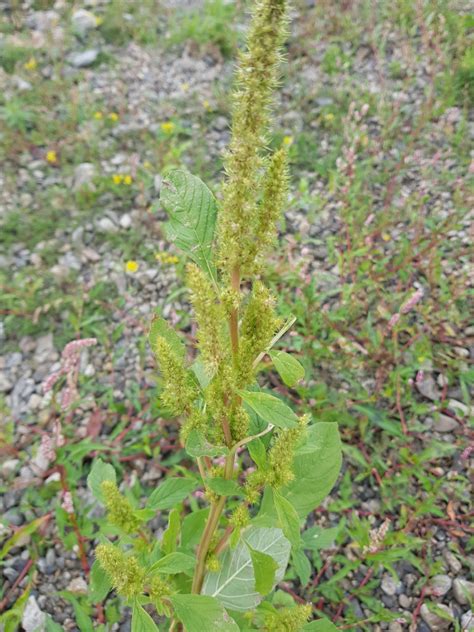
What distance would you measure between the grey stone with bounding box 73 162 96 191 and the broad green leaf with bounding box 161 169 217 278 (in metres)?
3.05

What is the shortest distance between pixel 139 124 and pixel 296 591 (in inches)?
156

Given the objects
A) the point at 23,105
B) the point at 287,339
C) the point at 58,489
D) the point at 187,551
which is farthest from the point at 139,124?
the point at 187,551

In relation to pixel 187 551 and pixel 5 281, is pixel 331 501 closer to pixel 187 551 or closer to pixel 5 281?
pixel 187 551

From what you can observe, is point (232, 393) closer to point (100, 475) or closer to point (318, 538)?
point (100, 475)

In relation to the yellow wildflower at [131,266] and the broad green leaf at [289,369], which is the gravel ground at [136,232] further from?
the broad green leaf at [289,369]

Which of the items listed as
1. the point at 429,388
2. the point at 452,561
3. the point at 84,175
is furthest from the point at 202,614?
the point at 84,175

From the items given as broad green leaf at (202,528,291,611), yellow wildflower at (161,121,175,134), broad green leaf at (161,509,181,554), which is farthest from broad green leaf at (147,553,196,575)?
yellow wildflower at (161,121,175,134)

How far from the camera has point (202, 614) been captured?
157 centimetres

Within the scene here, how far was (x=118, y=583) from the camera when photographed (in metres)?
1.48

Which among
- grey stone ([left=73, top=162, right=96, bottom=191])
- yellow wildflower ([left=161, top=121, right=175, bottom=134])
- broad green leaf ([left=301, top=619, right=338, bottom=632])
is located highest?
yellow wildflower ([left=161, top=121, right=175, bottom=134])

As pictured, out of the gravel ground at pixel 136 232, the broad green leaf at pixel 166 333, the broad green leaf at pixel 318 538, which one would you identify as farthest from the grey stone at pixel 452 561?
the broad green leaf at pixel 166 333

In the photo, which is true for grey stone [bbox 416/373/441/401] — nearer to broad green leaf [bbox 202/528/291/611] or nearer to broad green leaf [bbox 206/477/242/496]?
broad green leaf [bbox 202/528/291/611]

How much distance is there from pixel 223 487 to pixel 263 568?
24 cm

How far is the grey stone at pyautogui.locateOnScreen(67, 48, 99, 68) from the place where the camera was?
5.36 m
